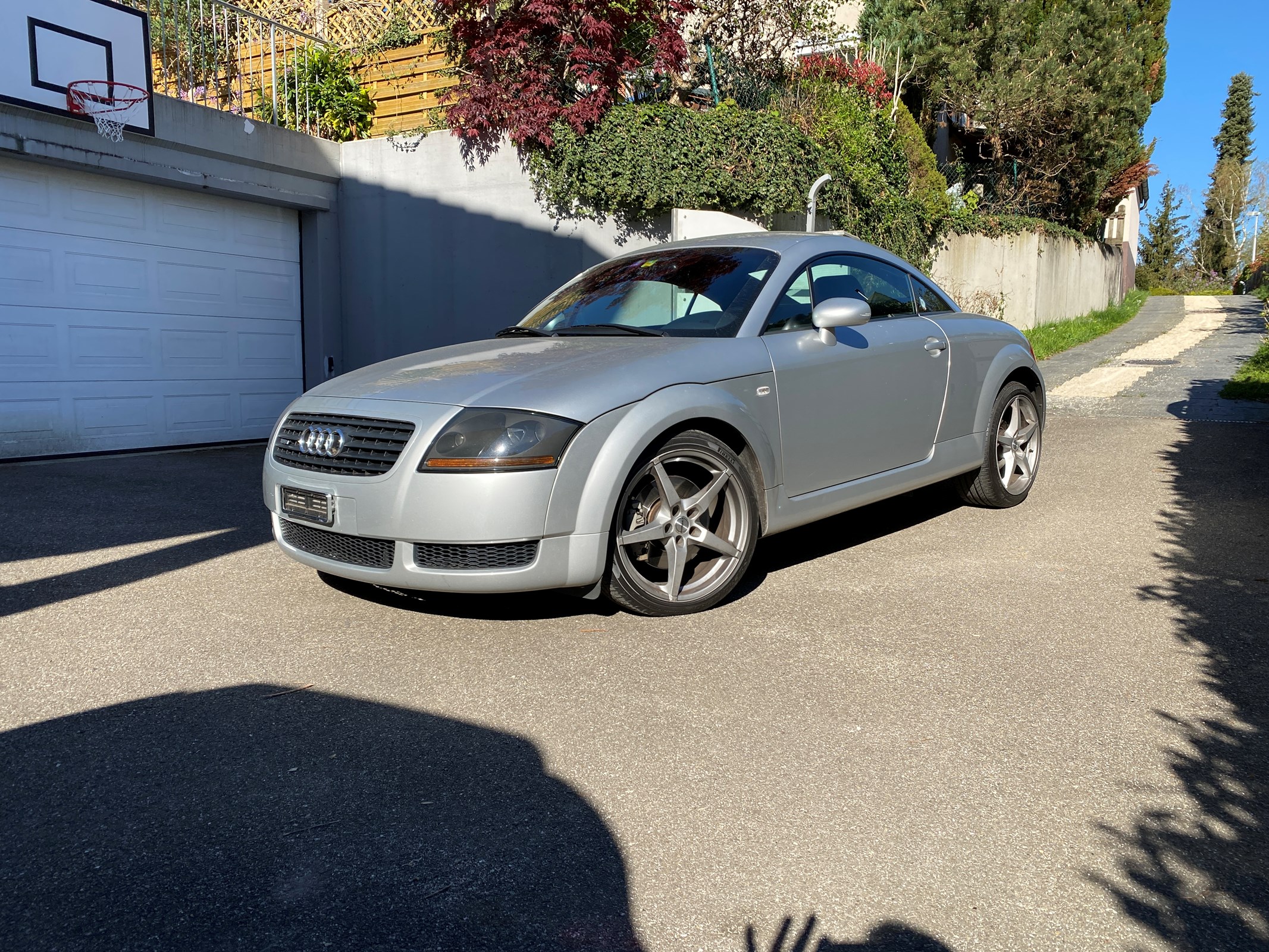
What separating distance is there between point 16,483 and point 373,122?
6867 mm

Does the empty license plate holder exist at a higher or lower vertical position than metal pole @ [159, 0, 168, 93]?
lower

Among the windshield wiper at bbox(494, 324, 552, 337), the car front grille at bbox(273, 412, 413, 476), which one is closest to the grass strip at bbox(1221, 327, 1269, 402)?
the windshield wiper at bbox(494, 324, 552, 337)

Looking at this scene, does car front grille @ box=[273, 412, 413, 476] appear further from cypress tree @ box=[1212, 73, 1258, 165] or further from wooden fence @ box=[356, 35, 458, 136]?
cypress tree @ box=[1212, 73, 1258, 165]

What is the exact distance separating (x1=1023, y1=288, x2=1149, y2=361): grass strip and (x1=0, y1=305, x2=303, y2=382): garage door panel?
31.9ft

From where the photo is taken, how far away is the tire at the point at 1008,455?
248 inches

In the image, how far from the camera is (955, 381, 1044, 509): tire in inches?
248

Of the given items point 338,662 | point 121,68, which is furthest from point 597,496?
point 121,68

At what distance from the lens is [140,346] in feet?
34.6

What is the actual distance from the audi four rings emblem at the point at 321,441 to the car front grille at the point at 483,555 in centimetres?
58

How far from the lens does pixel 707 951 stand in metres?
2.15

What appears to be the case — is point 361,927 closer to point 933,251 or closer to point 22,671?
point 22,671

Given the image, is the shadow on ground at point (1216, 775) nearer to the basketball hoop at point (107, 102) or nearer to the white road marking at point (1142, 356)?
the white road marking at point (1142, 356)

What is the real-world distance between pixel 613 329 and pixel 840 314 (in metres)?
1.05

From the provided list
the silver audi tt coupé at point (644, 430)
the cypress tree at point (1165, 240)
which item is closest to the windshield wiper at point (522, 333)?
the silver audi tt coupé at point (644, 430)
